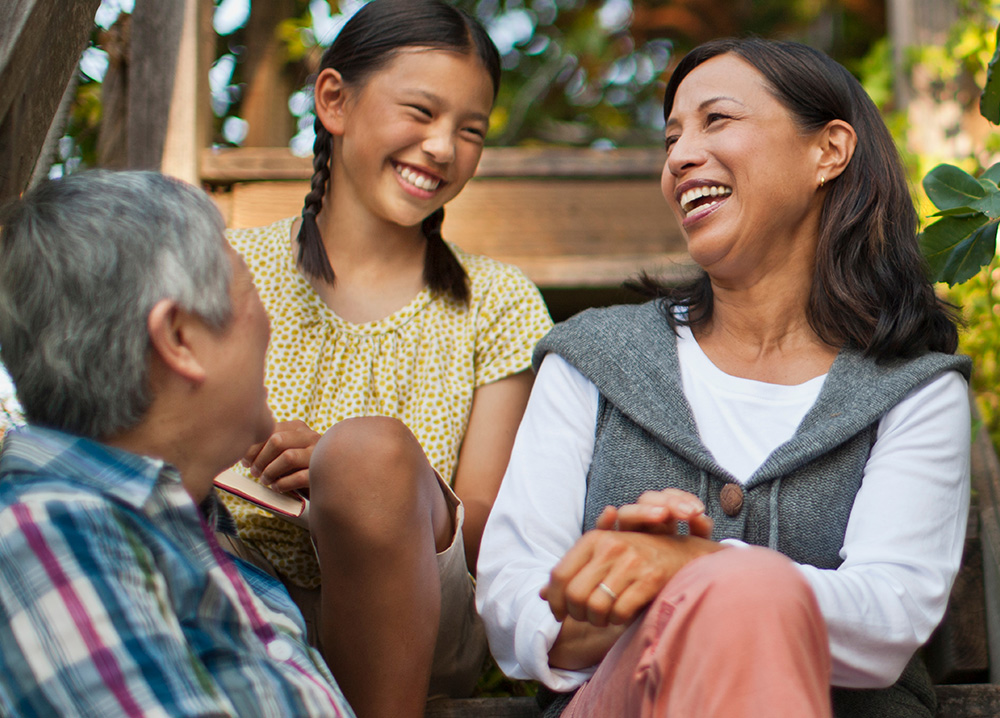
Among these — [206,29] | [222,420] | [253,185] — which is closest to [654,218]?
[253,185]

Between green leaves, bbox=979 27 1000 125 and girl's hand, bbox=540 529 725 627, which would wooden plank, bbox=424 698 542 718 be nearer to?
girl's hand, bbox=540 529 725 627

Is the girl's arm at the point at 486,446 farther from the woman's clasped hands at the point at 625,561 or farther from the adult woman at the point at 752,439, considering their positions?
the woman's clasped hands at the point at 625,561

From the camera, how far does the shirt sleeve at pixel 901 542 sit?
1.28 m

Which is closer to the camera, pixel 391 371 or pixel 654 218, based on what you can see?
pixel 391 371

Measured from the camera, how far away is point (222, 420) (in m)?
1.17

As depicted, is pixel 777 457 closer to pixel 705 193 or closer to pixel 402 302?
pixel 705 193

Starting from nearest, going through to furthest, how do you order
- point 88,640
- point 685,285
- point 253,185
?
point 88,640 < point 685,285 < point 253,185

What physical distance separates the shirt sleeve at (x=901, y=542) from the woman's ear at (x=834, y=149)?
418mm

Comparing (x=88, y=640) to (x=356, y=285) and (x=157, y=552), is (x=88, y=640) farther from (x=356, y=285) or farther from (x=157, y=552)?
(x=356, y=285)

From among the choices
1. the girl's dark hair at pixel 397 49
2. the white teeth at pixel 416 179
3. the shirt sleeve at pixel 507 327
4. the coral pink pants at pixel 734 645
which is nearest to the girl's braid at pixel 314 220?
the girl's dark hair at pixel 397 49

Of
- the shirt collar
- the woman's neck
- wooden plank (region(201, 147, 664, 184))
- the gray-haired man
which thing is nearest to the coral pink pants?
the gray-haired man

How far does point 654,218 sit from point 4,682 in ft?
7.97

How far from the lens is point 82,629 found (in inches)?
35.9

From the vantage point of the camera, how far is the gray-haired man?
920mm
